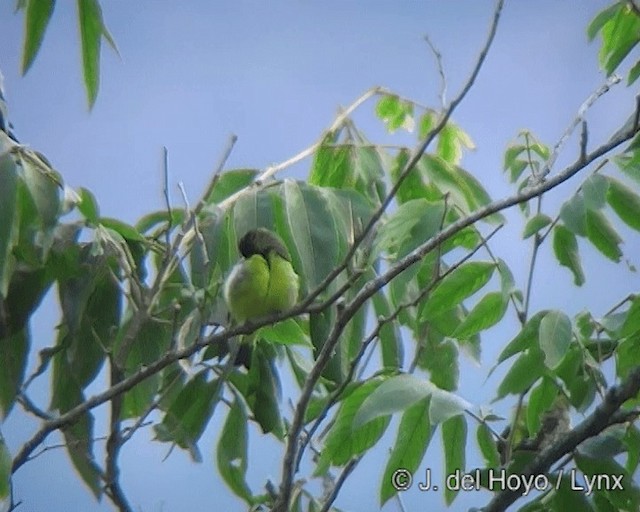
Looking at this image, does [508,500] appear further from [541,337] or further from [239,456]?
[239,456]

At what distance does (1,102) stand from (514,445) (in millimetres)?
803

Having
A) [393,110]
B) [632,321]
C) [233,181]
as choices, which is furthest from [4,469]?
[393,110]

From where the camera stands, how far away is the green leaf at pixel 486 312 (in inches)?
44.2

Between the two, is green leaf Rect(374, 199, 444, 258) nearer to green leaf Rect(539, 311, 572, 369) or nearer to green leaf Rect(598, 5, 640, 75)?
green leaf Rect(539, 311, 572, 369)

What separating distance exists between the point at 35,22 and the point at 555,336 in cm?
65

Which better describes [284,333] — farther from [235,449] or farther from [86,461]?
[86,461]

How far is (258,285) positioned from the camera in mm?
1440

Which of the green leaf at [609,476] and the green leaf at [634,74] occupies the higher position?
the green leaf at [634,74]

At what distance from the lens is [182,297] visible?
47.7 inches

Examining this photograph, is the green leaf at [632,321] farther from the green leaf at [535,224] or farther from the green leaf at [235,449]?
the green leaf at [235,449]

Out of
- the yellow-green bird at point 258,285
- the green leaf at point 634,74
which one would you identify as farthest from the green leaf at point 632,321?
the yellow-green bird at point 258,285

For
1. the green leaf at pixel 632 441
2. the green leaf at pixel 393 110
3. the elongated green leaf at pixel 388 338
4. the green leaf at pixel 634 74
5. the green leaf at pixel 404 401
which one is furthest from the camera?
the green leaf at pixel 393 110

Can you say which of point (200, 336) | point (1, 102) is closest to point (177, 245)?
point (200, 336)

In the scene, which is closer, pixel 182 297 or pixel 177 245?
pixel 177 245
